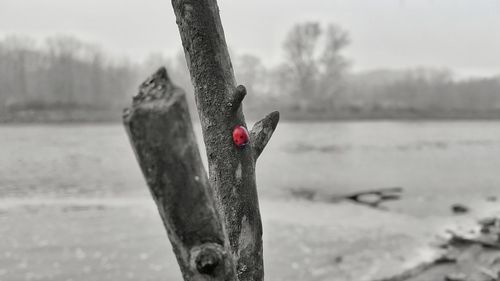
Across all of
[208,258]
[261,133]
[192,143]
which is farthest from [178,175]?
[261,133]

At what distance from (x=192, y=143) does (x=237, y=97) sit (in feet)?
3.09

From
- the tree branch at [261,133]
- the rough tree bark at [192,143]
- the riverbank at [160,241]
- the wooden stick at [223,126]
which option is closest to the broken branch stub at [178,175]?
the rough tree bark at [192,143]

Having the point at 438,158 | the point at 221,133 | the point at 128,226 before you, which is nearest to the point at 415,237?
the point at 128,226

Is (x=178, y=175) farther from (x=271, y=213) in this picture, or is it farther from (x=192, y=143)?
(x=271, y=213)

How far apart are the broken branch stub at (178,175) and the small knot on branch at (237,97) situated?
2.90 ft

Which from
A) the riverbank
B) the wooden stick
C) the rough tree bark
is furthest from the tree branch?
the riverbank

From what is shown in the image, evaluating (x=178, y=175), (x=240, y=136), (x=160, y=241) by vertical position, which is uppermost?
(x=178, y=175)

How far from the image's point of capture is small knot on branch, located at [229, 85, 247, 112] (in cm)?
226

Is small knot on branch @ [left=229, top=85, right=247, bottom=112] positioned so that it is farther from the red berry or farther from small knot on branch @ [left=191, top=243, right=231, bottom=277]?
small knot on branch @ [left=191, top=243, right=231, bottom=277]

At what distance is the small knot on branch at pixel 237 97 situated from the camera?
2256 mm

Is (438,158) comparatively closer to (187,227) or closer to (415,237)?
(415,237)

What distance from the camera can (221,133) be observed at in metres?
2.40

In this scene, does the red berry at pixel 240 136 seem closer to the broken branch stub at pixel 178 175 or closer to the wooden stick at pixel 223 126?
the wooden stick at pixel 223 126

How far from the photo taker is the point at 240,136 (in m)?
2.33
